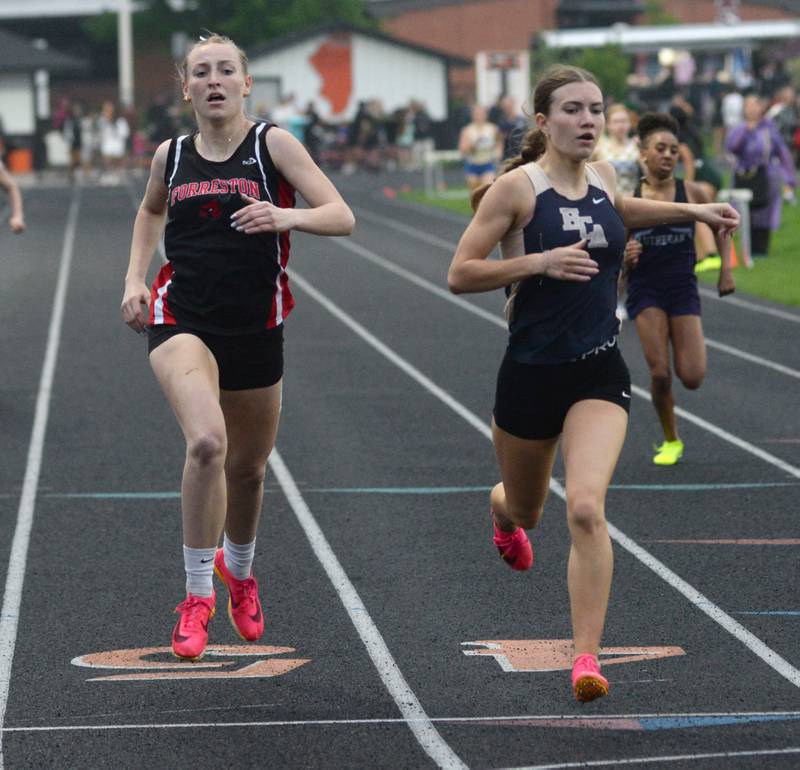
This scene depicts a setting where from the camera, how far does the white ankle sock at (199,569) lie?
5742 millimetres

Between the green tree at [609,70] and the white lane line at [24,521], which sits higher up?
the green tree at [609,70]

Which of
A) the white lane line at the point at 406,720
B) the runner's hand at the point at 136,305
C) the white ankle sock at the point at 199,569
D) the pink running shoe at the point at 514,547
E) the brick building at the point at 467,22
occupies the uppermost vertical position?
the brick building at the point at 467,22

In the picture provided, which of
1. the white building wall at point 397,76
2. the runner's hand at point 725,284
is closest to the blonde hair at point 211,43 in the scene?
the runner's hand at point 725,284

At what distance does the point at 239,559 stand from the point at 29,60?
153 feet

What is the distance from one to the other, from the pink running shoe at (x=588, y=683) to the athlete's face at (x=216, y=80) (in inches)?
79.8

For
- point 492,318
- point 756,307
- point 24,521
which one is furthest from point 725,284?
point 756,307

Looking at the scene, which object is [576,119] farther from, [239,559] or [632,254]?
[632,254]

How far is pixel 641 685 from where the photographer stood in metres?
5.59

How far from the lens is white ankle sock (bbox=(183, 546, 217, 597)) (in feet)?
18.8

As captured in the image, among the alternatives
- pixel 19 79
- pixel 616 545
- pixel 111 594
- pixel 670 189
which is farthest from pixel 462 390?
pixel 19 79

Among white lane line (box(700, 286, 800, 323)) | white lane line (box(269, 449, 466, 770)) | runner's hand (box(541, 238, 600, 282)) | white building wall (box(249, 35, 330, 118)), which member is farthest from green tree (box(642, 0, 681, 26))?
runner's hand (box(541, 238, 600, 282))

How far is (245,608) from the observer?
19.9 feet

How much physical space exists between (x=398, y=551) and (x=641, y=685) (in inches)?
92.8

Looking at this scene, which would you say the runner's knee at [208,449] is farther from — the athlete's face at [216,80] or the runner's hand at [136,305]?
the athlete's face at [216,80]
